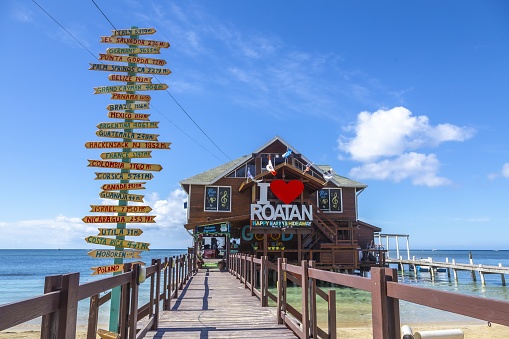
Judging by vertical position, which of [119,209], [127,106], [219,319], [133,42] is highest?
[133,42]

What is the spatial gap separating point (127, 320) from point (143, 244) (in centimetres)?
283

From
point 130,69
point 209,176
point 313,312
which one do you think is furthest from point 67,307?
point 209,176

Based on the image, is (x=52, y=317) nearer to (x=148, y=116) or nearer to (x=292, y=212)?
(x=148, y=116)

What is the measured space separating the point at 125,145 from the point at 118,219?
1.42 m

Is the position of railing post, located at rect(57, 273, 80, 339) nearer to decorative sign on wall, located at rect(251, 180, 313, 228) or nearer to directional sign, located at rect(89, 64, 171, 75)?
directional sign, located at rect(89, 64, 171, 75)

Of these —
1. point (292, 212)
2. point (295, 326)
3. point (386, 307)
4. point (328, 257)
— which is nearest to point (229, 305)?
point (295, 326)

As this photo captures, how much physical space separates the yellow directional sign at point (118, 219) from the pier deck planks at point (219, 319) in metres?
1.94

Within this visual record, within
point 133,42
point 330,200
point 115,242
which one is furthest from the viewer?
point 330,200

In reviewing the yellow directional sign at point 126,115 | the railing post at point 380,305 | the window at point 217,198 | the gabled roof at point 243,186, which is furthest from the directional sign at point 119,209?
the window at point 217,198

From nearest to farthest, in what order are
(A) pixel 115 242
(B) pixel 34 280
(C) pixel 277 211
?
(A) pixel 115 242
(C) pixel 277 211
(B) pixel 34 280

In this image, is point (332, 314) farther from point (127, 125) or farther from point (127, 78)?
point (127, 78)

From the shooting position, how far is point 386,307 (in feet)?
9.90

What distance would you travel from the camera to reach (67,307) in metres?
2.63

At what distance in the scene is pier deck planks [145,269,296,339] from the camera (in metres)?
6.44
